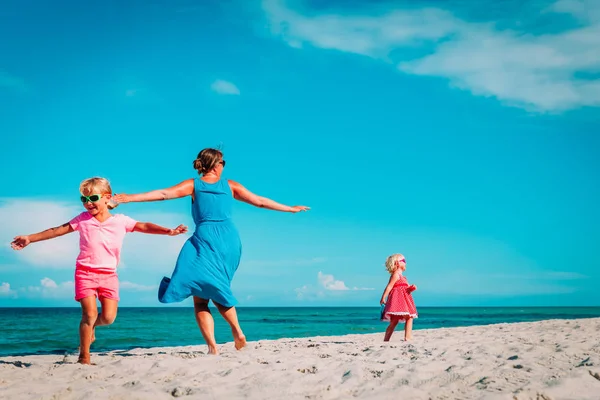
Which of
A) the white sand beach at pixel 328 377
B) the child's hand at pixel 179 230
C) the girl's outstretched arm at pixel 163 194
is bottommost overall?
the white sand beach at pixel 328 377

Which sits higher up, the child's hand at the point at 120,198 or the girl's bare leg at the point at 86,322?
the child's hand at the point at 120,198

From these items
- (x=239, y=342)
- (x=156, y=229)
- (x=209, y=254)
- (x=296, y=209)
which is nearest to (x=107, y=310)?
(x=156, y=229)

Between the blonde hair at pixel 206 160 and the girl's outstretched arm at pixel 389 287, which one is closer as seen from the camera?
the blonde hair at pixel 206 160

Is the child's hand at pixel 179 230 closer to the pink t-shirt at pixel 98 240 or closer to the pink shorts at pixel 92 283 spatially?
the pink t-shirt at pixel 98 240

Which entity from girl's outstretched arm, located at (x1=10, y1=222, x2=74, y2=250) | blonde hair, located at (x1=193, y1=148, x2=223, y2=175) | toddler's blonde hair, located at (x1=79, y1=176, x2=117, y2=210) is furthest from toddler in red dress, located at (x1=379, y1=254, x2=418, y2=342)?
girl's outstretched arm, located at (x1=10, y1=222, x2=74, y2=250)

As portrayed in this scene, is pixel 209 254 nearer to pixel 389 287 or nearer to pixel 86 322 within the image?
pixel 86 322

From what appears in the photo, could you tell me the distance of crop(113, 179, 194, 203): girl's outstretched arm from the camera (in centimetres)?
504

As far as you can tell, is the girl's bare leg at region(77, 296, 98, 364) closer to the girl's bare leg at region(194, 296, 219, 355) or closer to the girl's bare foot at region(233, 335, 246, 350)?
the girl's bare leg at region(194, 296, 219, 355)

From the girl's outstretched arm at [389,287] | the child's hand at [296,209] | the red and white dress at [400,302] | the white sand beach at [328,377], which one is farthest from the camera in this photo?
the girl's outstretched arm at [389,287]

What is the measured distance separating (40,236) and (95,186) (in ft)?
2.45

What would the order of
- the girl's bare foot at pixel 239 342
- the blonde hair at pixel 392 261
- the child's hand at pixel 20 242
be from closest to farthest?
the child's hand at pixel 20 242 < the girl's bare foot at pixel 239 342 < the blonde hair at pixel 392 261

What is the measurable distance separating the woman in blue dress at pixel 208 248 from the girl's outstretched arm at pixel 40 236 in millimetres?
1009

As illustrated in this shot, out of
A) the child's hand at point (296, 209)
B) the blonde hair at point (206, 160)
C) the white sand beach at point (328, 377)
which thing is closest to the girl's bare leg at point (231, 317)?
the white sand beach at point (328, 377)

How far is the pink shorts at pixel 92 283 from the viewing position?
5312mm
